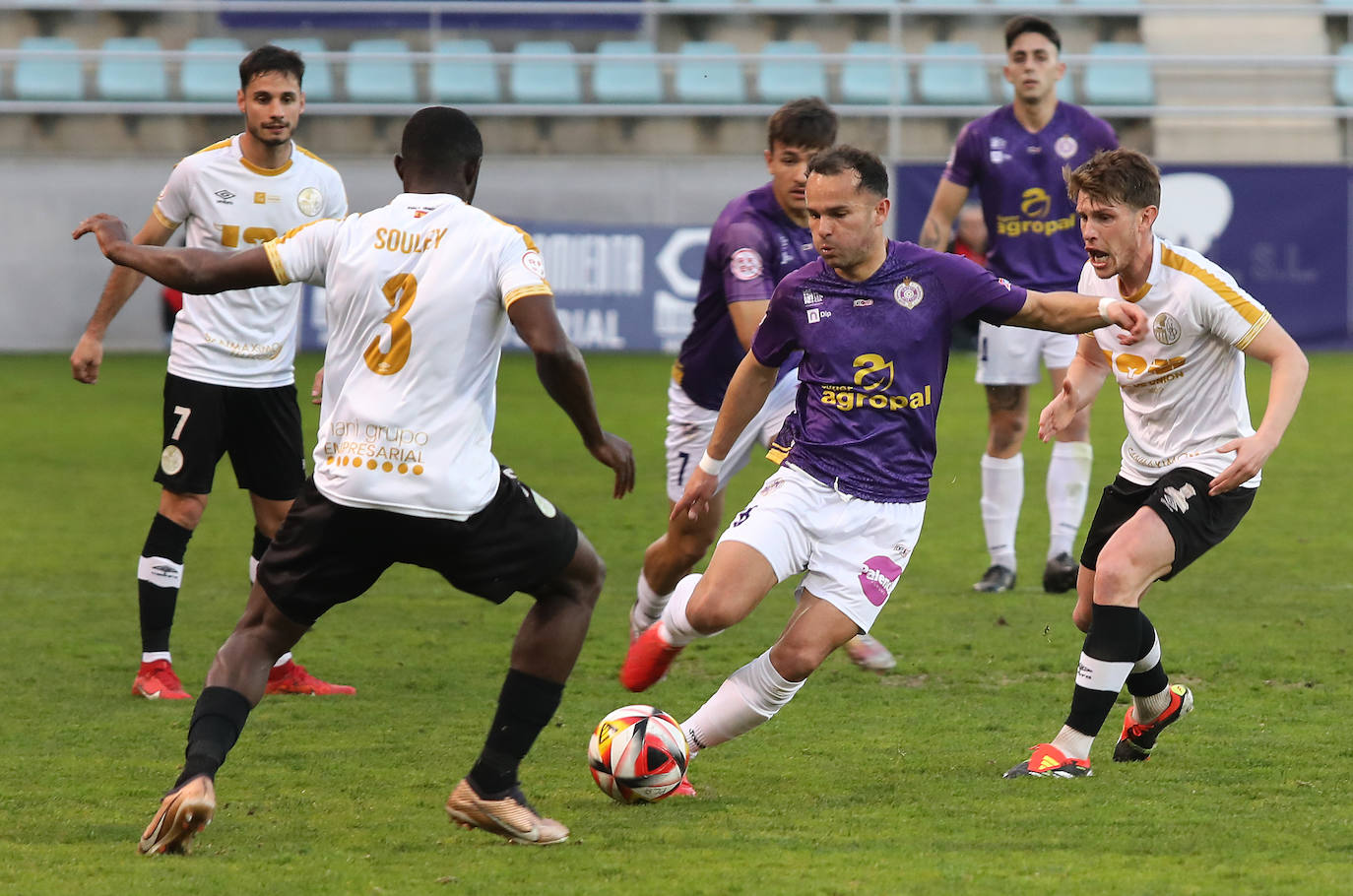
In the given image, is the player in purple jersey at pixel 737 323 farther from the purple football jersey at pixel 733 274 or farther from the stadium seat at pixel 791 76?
the stadium seat at pixel 791 76

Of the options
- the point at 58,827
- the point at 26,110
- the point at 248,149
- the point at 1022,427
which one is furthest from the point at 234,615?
the point at 26,110

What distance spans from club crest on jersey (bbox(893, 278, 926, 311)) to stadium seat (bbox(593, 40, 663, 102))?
1699 cm

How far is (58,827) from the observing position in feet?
14.3

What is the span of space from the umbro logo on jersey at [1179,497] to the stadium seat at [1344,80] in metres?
18.4

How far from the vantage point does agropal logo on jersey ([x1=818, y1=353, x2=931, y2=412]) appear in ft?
16.0

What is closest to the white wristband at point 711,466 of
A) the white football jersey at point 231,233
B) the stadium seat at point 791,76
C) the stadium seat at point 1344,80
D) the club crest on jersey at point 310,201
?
the white football jersey at point 231,233

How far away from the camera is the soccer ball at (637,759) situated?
4574mm

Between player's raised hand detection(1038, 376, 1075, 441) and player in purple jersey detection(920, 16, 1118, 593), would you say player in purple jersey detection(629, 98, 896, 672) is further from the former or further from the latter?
player in purple jersey detection(920, 16, 1118, 593)

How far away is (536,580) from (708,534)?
229cm

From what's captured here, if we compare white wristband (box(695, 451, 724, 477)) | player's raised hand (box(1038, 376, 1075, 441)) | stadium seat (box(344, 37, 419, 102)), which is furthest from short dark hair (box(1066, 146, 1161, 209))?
stadium seat (box(344, 37, 419, 102))

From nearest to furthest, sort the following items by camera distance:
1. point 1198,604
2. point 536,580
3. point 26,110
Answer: point 536,580
point 1198,604
point 26,110

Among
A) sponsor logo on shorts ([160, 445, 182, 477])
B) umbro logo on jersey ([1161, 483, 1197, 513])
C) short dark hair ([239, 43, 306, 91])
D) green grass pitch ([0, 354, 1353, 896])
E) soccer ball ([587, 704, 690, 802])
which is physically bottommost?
green grass pitch ([0, 354, 1353, 896])

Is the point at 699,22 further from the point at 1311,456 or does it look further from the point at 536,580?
the point at 536,580

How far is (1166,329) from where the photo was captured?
5051 mm
